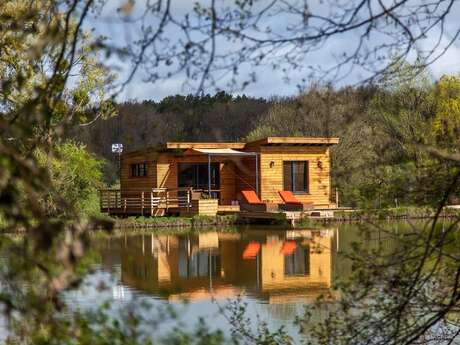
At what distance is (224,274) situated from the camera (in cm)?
1373

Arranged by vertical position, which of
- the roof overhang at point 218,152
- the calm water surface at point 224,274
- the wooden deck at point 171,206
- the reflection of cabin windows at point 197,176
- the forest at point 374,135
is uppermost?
the roof overhang at point 218,152

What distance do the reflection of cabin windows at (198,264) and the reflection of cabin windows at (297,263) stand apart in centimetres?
124

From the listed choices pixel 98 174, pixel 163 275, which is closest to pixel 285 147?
pixel 98 174

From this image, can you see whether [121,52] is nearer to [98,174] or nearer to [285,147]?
[98,174]

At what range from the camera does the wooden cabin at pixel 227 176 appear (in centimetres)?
2555

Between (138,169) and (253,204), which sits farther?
(138,169)

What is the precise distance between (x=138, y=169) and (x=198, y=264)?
13374mm

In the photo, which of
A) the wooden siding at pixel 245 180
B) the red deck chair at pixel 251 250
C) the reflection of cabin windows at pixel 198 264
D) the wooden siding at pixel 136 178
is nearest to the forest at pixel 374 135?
the reflection of cabin windows at pixel 198 264

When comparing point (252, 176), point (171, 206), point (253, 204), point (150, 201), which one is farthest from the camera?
point (252, 176)

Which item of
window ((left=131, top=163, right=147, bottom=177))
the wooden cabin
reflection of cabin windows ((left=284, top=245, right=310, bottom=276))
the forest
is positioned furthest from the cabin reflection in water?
window ((left=131, top=163, right=147, bottom=177))

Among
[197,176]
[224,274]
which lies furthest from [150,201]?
[224,274]

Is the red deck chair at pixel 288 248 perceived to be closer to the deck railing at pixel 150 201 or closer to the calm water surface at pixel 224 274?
the calm water surface at pixel 224 274

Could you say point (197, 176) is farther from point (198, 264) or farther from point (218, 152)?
point (198, 264)

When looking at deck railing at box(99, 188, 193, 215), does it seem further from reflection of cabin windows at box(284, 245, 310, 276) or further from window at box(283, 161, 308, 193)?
reflection of cabin windows at box(284, 245, 310, 276)
